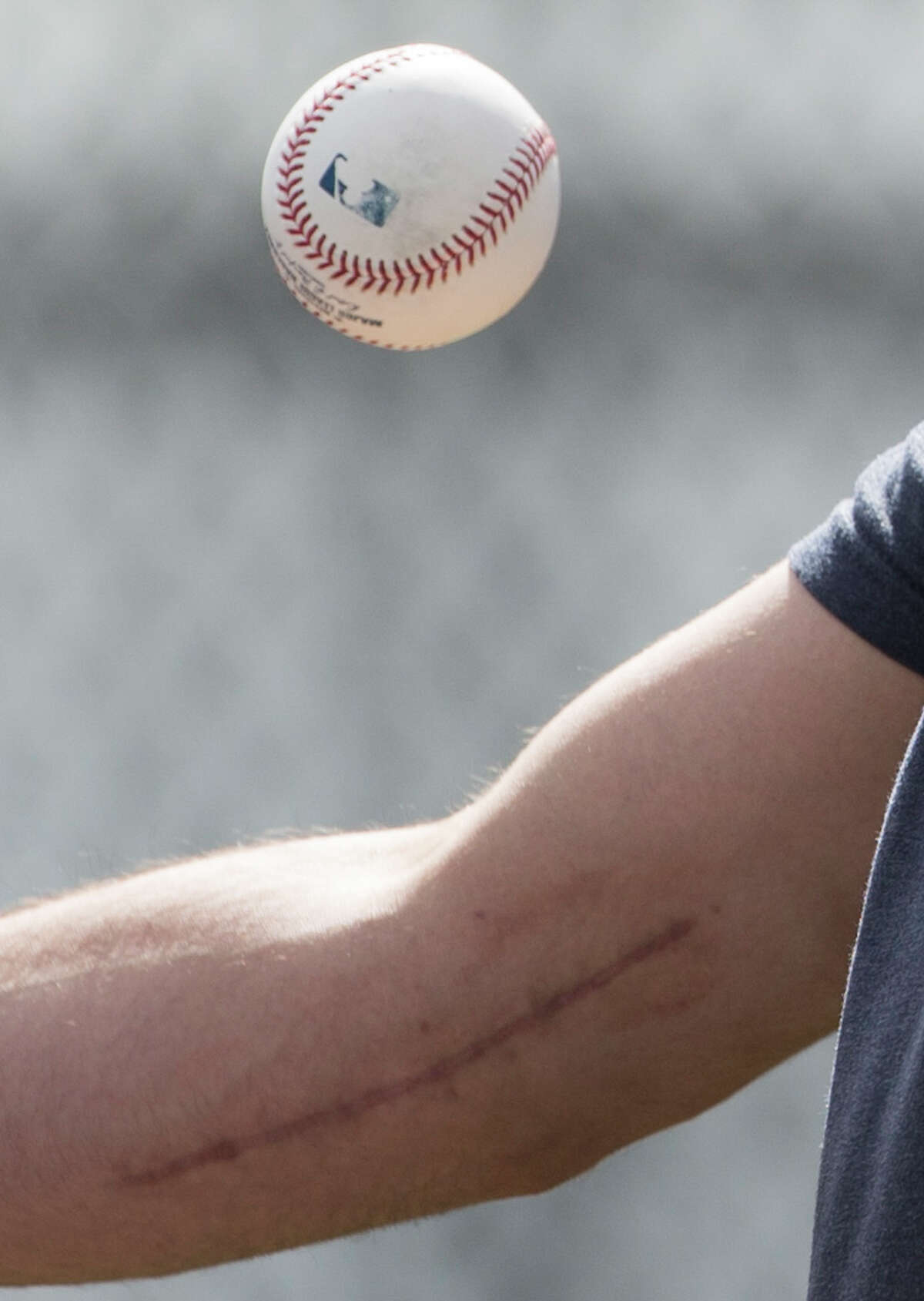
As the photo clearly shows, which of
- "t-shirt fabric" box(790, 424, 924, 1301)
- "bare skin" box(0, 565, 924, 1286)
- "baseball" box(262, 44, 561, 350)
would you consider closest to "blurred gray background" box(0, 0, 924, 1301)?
"baseball" box(262, 44, 561, 350)

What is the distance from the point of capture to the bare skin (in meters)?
0.97

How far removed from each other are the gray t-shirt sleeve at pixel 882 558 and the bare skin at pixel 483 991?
3cm

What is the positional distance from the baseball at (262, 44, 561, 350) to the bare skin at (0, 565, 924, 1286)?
1.39 ft

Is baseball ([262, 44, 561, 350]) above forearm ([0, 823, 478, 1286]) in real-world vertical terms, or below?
above

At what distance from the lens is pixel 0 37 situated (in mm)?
2600

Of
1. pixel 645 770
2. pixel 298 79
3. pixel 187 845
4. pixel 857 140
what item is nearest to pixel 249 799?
pixel 187 845

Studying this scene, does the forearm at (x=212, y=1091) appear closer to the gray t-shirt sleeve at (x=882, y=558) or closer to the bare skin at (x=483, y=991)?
the bare skin at (x=483, y=991)

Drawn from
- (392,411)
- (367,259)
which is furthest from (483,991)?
(392,411)

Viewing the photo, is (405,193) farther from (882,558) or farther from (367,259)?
(882,558)

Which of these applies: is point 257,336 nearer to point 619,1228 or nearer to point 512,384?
point 512,384

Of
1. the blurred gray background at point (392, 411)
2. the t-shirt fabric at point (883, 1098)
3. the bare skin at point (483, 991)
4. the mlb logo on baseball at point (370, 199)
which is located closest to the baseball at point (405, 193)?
the mlb logo on baseball at point (370, 199)

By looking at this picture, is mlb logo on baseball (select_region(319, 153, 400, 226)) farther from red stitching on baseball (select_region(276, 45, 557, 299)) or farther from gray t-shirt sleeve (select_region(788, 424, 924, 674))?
gray t-shirt sleeve (select_region(788, 424, 924, 674))

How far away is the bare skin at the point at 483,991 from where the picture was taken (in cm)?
97

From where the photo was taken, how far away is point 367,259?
130cm
